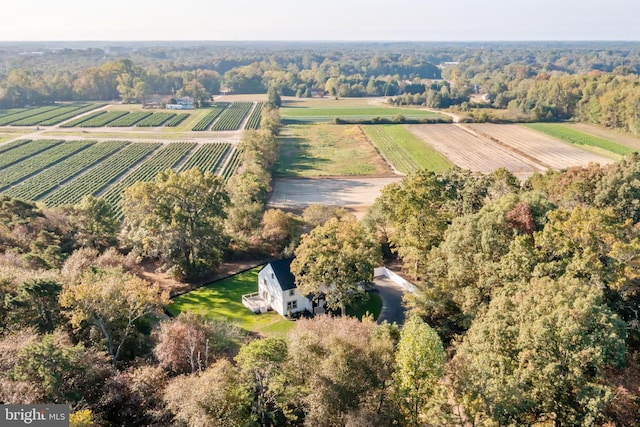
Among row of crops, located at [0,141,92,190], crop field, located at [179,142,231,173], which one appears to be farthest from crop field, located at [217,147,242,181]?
row of crops, located at [0,141,92,190]

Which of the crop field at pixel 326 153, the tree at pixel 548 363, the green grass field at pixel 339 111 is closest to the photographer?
the tree at pixel 548 363

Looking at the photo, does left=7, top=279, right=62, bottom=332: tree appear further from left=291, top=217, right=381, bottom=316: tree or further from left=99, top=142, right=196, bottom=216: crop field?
left=99, top=142, right=196, bottom=216: crop field

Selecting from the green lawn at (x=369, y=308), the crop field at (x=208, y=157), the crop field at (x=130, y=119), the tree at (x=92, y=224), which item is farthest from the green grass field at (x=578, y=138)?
the crop field at (x=130, y=119)

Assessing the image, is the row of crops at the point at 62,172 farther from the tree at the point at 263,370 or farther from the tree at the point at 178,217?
the tree at the point at 263,370

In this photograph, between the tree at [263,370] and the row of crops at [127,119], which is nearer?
the tree at [263,370]

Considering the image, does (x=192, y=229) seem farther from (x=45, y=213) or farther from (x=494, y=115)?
(x=494, y=115)

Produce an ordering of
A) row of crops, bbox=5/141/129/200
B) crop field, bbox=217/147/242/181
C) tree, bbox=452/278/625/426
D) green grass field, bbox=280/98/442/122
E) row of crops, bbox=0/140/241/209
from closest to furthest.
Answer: tree, bbox=452/278/625/426
row of crops, bbox=5/141/129/200
row of crops, bbox=0/140/241/209
crop field, bbox=217/147/242/181
green grass field, bbox=280/98/442/122

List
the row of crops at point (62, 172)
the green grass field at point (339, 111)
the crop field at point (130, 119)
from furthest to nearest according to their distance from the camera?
the green grass field at point (339, 111), the crop field at point (130, 119), the row of crops at point (62, 172)
